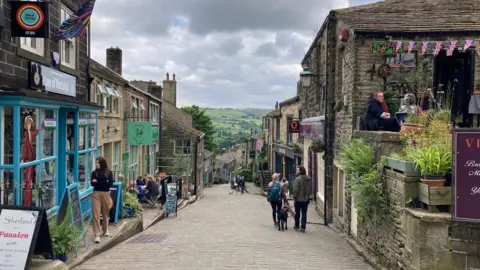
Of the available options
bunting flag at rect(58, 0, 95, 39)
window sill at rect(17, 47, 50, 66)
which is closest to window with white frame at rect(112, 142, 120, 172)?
window sill at rect(17, 47, 50, 66)

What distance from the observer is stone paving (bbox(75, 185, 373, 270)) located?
816 cm

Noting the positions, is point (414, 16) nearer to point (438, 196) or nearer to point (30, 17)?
point (438, 196)

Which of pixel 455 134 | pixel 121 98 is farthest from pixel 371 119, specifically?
pixel 121 98

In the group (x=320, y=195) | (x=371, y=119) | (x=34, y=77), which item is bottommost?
(x=320, y=195)

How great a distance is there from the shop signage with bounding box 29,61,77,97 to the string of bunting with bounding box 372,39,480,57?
24.6 ft

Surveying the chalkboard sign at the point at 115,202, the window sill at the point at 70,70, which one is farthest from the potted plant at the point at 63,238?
the window sill at the point at 70,70

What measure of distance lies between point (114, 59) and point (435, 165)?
23.0 meters

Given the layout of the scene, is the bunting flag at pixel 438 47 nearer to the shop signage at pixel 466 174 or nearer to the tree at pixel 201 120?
the shop signage at pixel 466 174

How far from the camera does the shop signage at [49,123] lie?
29.5 ft

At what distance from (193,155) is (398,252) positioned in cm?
2703

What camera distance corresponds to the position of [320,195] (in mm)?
18109

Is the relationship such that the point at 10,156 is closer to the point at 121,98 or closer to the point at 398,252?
the point at 398,252

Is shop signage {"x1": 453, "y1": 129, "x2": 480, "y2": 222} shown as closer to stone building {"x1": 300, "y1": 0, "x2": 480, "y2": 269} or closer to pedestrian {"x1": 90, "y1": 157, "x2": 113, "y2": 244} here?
stone building {"x1": 300, "y1": 0, "x2": 480, "y2": 269}

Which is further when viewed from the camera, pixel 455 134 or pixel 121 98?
pixel 121 98
